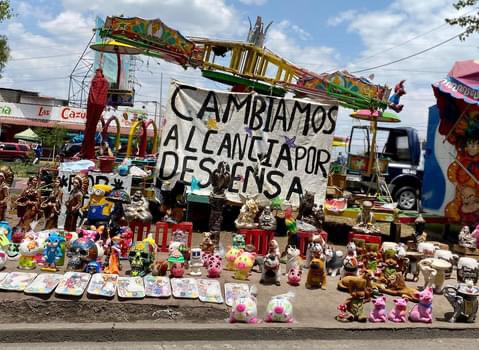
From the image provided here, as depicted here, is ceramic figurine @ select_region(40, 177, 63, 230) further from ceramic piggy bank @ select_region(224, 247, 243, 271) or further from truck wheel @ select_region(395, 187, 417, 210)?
truck wheel @ select_region(395, 187, 417, 210)

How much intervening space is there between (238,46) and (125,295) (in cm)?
710

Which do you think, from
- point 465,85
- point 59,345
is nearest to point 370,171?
point 465,85

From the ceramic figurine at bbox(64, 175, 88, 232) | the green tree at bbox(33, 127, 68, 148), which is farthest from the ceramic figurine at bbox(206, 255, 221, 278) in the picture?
the green tree at bbox(33, 127, 68, 148)

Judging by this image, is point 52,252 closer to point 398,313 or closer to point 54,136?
point 398,313

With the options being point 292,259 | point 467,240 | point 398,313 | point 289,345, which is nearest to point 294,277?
point 292,259

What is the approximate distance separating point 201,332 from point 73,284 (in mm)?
1535

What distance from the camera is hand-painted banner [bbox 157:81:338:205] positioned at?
369 inches

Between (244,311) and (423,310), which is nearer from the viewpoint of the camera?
Result: (244,311)

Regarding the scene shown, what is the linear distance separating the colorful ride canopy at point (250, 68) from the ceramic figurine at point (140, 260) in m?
5.62

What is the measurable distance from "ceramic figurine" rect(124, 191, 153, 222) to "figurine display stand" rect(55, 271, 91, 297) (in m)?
1.61

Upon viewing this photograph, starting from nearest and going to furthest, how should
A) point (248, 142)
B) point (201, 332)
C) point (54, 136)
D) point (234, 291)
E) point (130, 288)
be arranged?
point (201, 332)
point (130, 288)
point (234, 291)
point (248, 142)
point (54, 136)

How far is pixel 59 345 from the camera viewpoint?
4574mm

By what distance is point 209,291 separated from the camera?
573cm

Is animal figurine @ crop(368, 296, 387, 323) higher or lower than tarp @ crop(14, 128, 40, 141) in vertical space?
lower
